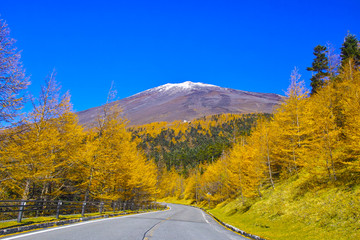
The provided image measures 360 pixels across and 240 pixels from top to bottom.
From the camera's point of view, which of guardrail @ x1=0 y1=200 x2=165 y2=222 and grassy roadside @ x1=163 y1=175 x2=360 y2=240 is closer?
guardrail @ x1=0 y1=200 x2=165 y2=222

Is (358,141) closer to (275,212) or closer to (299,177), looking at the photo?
(275,212)

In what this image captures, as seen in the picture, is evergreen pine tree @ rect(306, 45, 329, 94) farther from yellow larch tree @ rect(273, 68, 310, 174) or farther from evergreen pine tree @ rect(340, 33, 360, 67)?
yellow larch tree @ rect(273, 68, 310, 174)

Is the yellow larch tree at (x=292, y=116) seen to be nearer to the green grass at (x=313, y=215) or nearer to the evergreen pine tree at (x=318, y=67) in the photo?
the green grass at (x=313, y=215)

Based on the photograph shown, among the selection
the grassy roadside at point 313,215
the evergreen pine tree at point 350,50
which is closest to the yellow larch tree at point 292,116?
the grassy roadside at point 313,215

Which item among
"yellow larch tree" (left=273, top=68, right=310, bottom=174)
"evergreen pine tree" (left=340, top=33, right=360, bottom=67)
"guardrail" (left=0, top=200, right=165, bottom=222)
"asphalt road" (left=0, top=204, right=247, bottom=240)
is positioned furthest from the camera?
"evergreen pine tree" (left=340, top=33, right=360, bottom=67)

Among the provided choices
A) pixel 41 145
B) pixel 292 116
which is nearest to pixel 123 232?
pixel 41 145

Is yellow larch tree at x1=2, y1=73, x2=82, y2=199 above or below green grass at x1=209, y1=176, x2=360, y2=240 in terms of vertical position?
above

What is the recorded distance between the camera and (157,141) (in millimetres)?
191500

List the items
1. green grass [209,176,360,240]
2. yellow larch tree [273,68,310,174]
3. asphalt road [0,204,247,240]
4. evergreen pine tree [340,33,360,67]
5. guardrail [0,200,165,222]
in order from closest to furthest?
1. asphalt road [0,204,247,240]
2. guardrail [0,200,165,222]
3. green grass [209,176,360,240]
4. yellow larch tree [273,68,310,174]
5. evergreen pine tree [340,33,360,67]

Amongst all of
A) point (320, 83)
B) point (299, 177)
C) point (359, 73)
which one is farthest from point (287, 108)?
point (320, 83)

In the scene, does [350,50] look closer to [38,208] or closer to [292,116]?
[292,116]

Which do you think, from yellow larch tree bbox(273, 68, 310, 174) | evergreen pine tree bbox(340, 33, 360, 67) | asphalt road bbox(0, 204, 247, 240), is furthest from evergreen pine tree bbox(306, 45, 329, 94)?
asphalt road bbox(0, 204, 247, 240)

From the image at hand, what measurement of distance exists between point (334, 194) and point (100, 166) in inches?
680

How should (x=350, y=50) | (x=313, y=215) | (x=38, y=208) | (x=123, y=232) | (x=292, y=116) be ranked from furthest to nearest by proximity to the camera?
1. (x=350, y=50)
2. (x=292, y=116)
3. (x=313, y=215)
4. (x=38, y=208)
5. (x=123, y=232)
